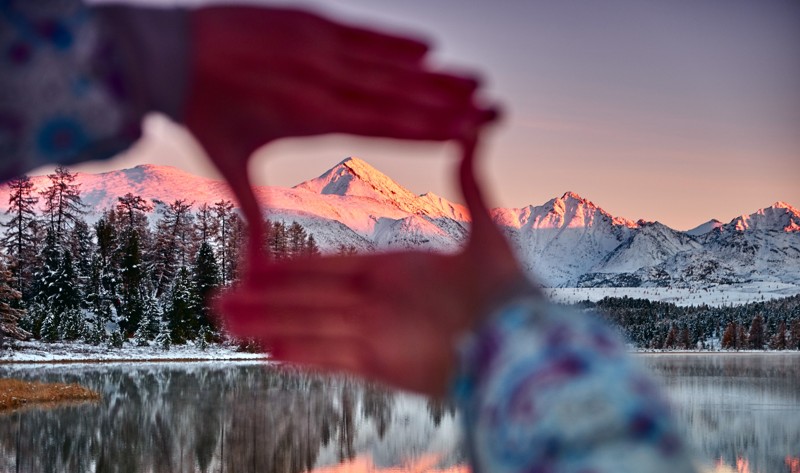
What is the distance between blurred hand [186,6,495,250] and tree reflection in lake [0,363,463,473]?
765 inches

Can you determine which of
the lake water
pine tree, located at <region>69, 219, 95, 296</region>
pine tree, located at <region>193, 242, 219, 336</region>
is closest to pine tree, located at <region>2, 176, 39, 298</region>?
pine tree, located at <region>69, 219, 95, 296</region>

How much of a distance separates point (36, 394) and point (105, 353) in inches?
937

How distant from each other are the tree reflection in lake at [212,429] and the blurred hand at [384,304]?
762 inches

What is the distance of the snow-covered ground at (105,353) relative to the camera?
4394 cm

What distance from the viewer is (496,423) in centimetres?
62

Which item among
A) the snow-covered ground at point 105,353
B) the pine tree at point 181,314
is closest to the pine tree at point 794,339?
the snow-covered ground at point 105,353

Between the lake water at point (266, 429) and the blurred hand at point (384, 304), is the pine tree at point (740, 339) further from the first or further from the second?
the blurred hand at point (384, 304)

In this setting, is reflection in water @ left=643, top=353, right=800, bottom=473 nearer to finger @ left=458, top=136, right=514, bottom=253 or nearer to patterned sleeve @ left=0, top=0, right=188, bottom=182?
finger @ left=458, top=136, right=514, bottom=253

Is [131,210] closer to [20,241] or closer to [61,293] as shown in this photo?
[20,241]

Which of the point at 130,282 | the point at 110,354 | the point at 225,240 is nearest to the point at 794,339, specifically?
the point at 225,240

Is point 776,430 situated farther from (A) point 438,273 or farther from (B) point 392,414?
(A) point 438,273

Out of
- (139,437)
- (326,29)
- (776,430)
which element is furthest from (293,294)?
(776,430)

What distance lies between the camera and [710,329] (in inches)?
5768

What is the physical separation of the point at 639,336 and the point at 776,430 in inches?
4166
